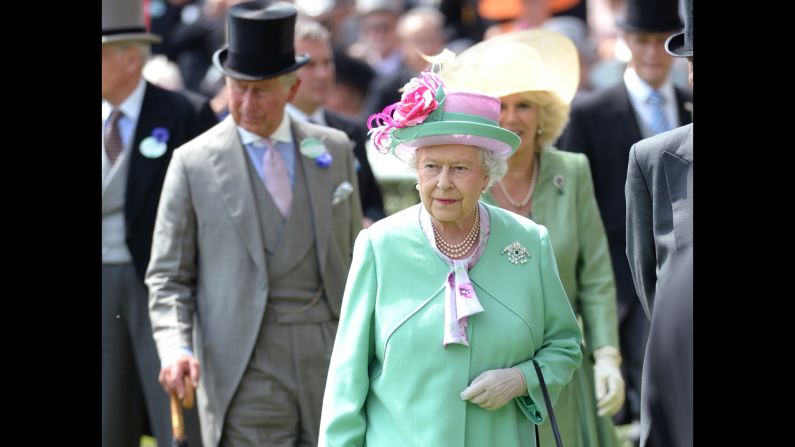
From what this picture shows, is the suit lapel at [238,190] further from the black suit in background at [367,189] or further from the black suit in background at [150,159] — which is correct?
the black suit in background at [367,189]

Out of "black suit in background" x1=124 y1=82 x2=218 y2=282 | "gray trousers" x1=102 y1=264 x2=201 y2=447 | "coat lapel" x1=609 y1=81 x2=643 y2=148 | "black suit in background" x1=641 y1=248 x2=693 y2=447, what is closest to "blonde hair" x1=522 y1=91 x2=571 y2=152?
"coat lapel" x1=609 y1=81 x2=643 y2=148

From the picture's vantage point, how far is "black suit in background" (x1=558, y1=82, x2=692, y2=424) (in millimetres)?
7887

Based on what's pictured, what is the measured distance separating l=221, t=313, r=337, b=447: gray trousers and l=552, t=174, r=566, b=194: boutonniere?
1.22 meters

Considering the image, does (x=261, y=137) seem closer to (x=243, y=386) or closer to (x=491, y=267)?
(x=243, y=386)

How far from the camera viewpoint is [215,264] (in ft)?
21.5

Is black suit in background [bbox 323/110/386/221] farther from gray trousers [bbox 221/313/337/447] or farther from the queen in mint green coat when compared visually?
the queen in mint green coat

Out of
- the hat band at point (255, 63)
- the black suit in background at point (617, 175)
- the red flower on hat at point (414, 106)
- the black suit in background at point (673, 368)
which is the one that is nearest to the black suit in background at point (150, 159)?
the hat band at point (255, 63)

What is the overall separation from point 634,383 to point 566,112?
1.98m

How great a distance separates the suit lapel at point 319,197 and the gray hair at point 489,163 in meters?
1.46

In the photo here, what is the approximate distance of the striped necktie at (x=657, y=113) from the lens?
8.72m

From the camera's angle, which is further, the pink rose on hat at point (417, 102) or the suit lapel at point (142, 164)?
the suit lapel at point (142, 164)
